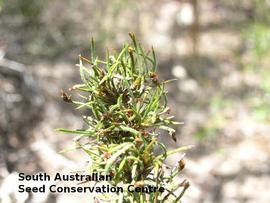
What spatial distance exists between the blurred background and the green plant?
1.85 metres

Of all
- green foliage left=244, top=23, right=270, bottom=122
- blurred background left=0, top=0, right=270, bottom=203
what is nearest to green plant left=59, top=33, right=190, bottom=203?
blurred background left=0, top=0, right=270, bottom=203

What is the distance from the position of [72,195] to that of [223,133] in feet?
5.49

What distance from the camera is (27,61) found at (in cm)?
419

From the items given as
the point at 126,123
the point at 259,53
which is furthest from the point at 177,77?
the point at 126,123

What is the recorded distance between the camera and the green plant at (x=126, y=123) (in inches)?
36.6

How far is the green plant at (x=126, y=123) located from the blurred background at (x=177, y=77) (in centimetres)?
185

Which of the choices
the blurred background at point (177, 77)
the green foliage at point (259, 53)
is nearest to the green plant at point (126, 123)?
the blurred background at point (177, 77)

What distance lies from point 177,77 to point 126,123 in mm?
3825

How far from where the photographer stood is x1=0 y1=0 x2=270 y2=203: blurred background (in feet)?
11.7

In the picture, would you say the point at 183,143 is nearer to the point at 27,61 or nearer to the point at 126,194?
the point at 27,61

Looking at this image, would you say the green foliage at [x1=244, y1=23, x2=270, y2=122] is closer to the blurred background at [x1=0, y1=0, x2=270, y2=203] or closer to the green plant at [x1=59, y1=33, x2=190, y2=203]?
the blurred background at [x1=0, y1=0, x2=270, y2=203]

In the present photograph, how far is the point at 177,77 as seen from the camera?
476 cm

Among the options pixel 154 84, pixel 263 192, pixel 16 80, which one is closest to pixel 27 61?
pixel 16 80

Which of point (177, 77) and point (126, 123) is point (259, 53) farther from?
point (126, 123)
